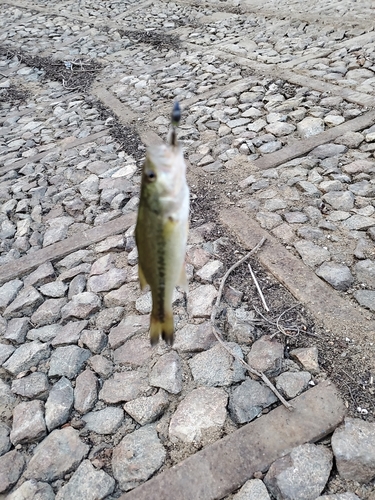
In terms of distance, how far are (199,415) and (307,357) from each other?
0.75m

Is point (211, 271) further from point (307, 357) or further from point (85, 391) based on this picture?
point (85, 391)

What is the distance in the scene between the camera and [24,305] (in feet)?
13.0

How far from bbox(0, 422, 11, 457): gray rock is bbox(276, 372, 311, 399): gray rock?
164cm

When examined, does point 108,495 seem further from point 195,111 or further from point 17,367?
point 195,111

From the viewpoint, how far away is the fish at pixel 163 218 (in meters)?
1.41

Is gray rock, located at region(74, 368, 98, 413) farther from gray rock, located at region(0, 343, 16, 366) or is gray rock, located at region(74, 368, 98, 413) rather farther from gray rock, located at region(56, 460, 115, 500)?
gray rock, located at region(0, 343, 16, 366)

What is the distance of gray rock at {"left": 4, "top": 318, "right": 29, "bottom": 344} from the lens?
3659mm

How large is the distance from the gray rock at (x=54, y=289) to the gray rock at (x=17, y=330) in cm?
30

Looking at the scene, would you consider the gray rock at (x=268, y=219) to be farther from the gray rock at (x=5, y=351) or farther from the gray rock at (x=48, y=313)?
the gray rock at (x=5, y=351)

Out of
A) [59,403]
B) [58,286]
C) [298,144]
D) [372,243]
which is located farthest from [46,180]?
[372,243]

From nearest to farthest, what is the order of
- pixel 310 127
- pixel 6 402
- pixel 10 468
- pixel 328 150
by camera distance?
pixel 10 468, pixel 6 402, pixel 328 150, pixel 310 127

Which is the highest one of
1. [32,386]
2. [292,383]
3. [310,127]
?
[310,127]

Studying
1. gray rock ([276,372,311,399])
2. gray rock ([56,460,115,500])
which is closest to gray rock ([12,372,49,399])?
gray rock ([56,460,115,500])

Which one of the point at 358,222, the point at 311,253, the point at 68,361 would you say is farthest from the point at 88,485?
the point at 358,222
